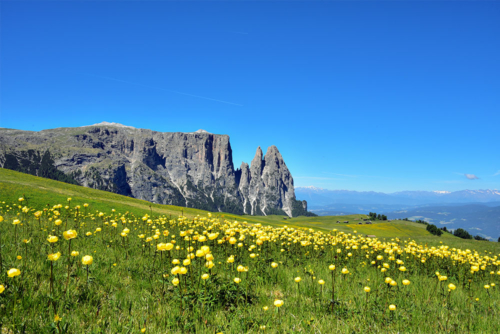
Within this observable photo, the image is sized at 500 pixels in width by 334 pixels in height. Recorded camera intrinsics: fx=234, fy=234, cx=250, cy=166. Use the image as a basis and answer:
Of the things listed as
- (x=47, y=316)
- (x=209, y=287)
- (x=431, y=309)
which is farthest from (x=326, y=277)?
(x=47, y=316)

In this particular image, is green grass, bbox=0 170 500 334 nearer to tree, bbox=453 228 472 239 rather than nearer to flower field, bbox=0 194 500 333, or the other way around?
flower field, bbox=0 194 500 333

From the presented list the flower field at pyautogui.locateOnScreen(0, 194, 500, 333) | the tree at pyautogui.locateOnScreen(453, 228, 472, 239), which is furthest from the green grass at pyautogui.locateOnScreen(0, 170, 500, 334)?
the tree at pyautogui.locateOnScreen(453, 228, 472, 239)

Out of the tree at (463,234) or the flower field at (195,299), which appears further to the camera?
the tree at (463,234)

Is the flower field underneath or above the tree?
above

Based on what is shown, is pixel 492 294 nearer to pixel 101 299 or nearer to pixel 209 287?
pixel 209 287

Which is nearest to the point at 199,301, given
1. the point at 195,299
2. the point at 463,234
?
the point at 195,299

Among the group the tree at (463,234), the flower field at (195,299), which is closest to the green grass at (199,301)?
the flower field at (195,299)

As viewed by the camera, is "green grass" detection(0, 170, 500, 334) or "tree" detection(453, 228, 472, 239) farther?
"tree" detection(453, 228, 472, 239)

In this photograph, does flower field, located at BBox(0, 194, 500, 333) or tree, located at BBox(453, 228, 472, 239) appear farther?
tree, located at BBox(453, 228, 472, 239)

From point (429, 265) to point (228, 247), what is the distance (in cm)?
839

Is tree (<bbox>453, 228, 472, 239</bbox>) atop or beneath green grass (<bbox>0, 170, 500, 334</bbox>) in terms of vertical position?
beneath

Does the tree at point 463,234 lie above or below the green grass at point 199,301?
below

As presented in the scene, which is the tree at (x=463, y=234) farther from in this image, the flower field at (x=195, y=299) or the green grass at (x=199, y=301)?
the flower field at (x=195, y=299)

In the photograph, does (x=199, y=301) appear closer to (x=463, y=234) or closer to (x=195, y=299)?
(x=195, y=299)
